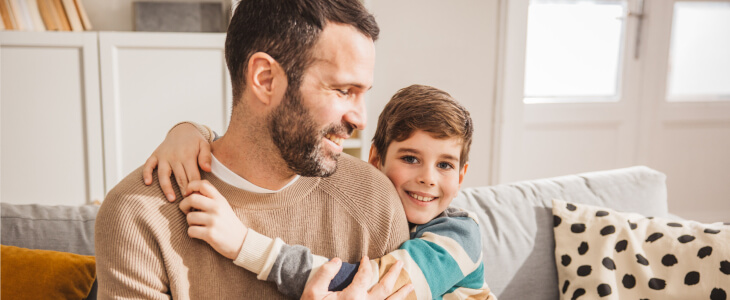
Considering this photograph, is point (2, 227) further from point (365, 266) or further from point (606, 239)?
point (606, 239)

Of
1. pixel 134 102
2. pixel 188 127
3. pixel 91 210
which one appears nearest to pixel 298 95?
pixel 188 127

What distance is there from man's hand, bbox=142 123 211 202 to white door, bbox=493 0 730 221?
106 inches

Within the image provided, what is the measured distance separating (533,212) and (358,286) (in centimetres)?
89

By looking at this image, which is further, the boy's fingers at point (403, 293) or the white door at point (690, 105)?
the white door at point (690, 105)

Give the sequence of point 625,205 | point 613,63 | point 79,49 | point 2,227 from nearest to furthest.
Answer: point 2,227 → point 625,205 → point 79,49 → point 613,63

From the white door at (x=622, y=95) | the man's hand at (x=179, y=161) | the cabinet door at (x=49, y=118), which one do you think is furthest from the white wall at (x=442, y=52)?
the man's hand at (x=179, y=161)

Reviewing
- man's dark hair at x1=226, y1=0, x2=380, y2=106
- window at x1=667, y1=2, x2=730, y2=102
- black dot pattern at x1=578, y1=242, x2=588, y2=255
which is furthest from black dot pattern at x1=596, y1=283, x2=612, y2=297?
window at x1=667, y1=2, x2=730, y2=102

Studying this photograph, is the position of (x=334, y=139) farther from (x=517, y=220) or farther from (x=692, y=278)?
(x=692, y=278)

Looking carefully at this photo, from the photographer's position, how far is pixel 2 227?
151 centimetres

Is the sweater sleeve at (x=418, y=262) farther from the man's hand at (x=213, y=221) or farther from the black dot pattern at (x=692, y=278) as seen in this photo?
the black dot pattern at (x=692, y=278)

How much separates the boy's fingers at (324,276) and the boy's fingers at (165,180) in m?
0.30

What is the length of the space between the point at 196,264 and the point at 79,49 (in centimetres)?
201

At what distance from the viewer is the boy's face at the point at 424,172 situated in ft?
4.38

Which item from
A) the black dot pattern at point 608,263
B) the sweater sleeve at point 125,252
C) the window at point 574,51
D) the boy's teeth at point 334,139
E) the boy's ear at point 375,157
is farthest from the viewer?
the window at point 574,51
